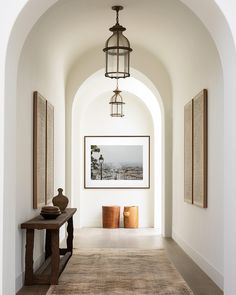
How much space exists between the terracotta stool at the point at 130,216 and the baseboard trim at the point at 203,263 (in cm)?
416

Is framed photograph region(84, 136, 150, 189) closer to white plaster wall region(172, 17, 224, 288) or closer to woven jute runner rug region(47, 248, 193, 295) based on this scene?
white plaster wall region(172, 17, 224, 288)

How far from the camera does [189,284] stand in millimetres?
6559

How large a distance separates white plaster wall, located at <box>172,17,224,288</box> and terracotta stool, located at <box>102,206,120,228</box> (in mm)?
4393

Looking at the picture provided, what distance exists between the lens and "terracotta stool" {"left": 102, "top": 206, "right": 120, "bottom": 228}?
46.6 feet

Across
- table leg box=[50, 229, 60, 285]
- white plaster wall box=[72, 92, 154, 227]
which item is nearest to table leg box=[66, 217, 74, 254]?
table leg box=[50, 229, 60, 285]

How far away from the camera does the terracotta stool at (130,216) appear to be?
46.7ft

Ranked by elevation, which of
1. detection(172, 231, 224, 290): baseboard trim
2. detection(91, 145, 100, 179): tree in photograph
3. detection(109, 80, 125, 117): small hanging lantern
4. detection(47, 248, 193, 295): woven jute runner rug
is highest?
detection(109, 80, 125, 117): small hanging lantern

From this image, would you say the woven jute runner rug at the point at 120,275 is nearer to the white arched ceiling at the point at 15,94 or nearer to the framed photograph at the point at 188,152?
the framed photograph at the point at 188,152

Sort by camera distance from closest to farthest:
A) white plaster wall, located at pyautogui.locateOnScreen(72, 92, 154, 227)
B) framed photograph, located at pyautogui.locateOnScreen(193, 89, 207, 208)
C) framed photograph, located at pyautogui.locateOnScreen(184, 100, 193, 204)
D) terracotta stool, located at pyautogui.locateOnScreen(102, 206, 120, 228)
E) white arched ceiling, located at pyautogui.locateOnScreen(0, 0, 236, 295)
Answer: white arched ceiling, located at pyautogui.locateOnScreen(0, 0, 236, 295) < framed photograph, located at pyautogui.locateOnScreen(193, 89, 207, 208) < framed photograph, located at pyautogui.locateOnScreen(184, 100, 193, 204) < terracotta stool, located at pyautogui.locateOnScreen(102, 206, 120, 228) < white plaster wall, located at pyautogui.locateOnScreen(72, 92, 154, 227)

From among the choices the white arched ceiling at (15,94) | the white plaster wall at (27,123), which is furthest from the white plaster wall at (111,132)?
the white arched ceiling at (15,94)

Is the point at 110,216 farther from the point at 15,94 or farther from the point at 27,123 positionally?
the point at 15,94

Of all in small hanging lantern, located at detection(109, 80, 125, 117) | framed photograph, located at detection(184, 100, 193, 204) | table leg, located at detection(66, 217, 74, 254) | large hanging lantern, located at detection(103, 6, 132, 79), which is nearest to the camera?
large hanging lantern, located at detection(103, 6, 132, 79)

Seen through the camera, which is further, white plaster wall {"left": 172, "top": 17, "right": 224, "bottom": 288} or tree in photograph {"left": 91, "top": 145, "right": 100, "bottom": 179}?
tree in photograph {"left": 91, "top": 145, "right": 100, "bottom": 179}

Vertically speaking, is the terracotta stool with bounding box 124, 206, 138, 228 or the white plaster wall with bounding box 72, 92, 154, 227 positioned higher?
the white plaster wall with bounding box 72, 92, 154, 227
